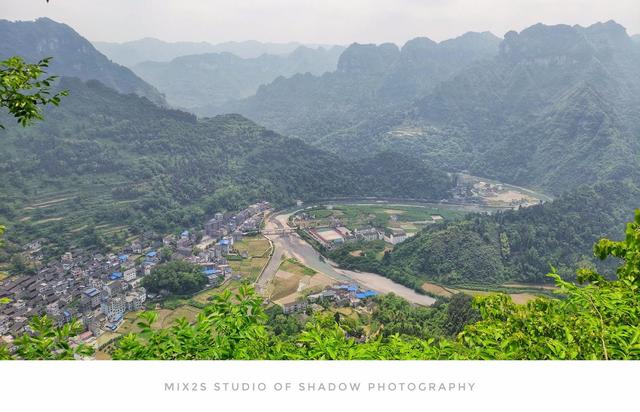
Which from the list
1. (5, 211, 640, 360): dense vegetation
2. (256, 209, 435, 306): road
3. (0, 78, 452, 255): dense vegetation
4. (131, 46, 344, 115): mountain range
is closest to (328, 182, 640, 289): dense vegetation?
(256, 209, 435, 306): road

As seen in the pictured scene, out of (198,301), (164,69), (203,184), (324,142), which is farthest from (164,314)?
(164,69)

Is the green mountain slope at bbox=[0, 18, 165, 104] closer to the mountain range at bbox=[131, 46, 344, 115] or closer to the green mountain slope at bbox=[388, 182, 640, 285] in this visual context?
the mountain range at bbox=[131, 46, 344, 115]

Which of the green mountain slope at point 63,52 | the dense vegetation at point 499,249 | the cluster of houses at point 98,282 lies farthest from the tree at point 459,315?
the green mountain slope at point 63,52

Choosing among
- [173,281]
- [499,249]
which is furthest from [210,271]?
[499,249]

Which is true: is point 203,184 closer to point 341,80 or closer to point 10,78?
point 10,78

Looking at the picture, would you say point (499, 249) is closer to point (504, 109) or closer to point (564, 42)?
point (504, 109)

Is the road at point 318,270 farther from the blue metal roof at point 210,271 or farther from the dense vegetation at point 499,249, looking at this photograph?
the blue metal roof at point 210,271
